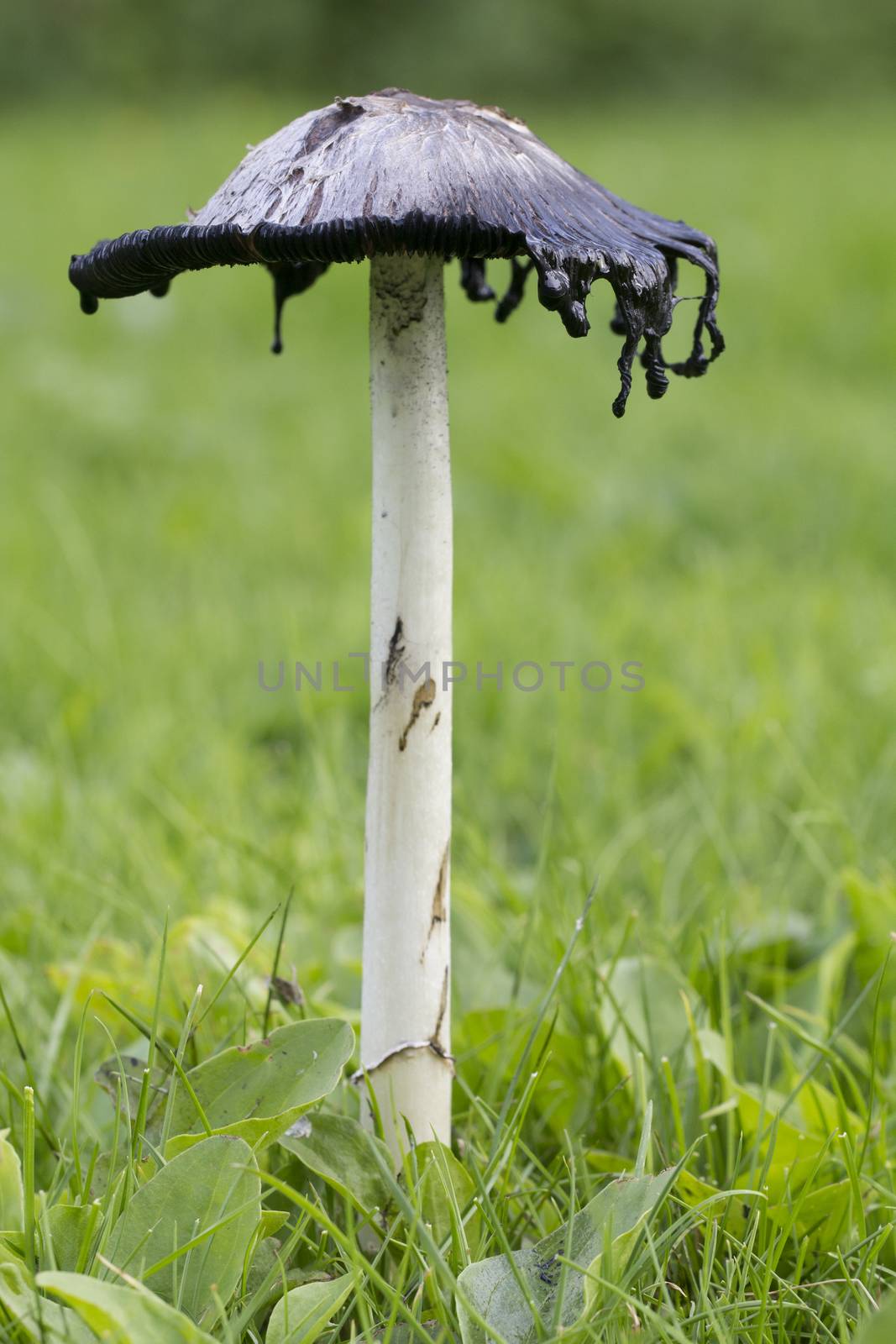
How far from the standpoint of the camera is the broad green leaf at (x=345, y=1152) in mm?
1406

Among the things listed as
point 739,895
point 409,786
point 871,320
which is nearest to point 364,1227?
point 409,786

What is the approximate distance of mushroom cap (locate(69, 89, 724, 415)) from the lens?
1.11 metres

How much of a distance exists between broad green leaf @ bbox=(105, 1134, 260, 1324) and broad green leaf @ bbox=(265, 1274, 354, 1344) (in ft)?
0.18

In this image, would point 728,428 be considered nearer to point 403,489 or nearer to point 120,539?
point 120,539

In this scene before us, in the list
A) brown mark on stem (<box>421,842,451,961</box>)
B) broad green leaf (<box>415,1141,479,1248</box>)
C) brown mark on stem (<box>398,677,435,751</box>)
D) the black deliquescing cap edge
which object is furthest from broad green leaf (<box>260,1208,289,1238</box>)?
the black deliquescing cap edge

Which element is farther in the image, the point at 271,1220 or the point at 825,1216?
the point at 825,1216

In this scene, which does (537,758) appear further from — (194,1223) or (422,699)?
(194,1223)

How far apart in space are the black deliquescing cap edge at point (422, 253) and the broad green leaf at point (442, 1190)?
0.81 metres

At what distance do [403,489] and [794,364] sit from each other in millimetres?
6039

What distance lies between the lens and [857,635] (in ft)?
11.4

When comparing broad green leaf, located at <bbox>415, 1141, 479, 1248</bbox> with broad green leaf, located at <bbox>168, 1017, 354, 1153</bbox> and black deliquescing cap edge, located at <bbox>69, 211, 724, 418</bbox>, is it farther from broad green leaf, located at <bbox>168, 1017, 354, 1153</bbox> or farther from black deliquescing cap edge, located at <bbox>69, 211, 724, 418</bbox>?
black deliquescing cap edge, located at <bbox>69, 211, 724, 418</bbox>

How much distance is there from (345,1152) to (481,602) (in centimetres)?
237

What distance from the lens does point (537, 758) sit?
304 centimetres

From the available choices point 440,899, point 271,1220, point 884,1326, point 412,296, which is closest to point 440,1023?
point 440,899
